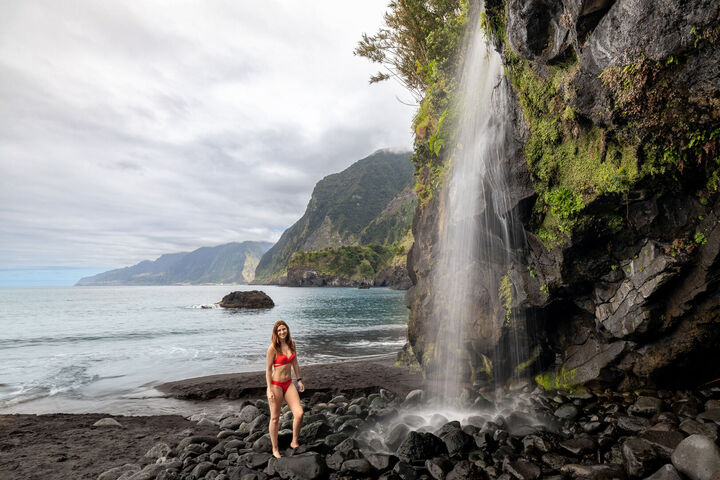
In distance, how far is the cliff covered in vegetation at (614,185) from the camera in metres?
6.52

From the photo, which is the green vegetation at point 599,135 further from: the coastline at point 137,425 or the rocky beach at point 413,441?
the coastline at point 137,425

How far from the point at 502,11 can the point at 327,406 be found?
13645 millimetres

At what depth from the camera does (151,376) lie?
18.6 meters

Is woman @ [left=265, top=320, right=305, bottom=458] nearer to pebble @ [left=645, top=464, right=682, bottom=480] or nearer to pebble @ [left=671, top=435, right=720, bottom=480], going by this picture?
pebble @ [left=645, top=464, right=682, bottom=480]

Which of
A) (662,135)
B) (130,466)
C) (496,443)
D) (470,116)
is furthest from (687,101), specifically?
(130,466)

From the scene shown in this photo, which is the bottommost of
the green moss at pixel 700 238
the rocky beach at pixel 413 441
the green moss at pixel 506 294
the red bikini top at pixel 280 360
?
the rocky beach at pixel 413 441

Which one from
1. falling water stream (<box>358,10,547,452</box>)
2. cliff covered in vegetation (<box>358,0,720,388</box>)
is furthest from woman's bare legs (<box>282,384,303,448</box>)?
cliff covered in vegetation (<box>358,0,720,388</box>)

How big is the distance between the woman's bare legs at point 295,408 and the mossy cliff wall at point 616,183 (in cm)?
709

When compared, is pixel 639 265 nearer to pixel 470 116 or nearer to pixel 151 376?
pixel 470 116

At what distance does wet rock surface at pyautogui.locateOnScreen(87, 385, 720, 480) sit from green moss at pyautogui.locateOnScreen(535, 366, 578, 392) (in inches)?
15.3

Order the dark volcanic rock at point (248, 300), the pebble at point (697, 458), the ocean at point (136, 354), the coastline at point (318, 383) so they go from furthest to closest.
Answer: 1. the dark volcanic rock at point (248, 300)
2. the ocean at point (136, 354)
3. the coastline at point (318, 383)
4. the pebble at point (697, 458)

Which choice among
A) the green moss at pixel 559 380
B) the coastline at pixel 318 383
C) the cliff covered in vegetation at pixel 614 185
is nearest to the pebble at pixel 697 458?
the cliff covered in vegetation at pixel 614 185

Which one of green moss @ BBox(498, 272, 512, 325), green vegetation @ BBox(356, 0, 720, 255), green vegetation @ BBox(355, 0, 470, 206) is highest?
green vegetation @ BBox(355, 0, 470, 206)

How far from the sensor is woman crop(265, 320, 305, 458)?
7.20m
